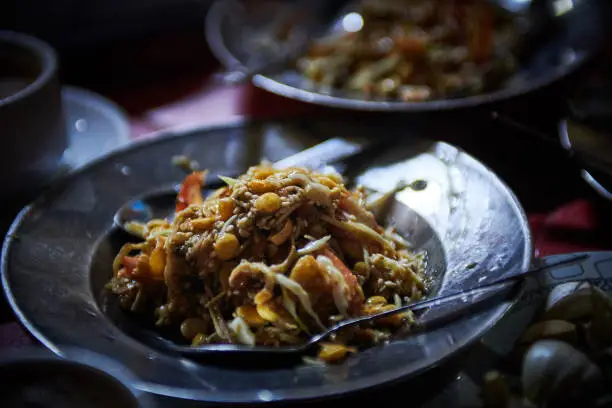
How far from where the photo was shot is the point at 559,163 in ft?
4.79

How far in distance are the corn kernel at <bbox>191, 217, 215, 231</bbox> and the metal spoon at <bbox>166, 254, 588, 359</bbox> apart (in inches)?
8.1

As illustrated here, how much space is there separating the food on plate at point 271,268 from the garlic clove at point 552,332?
17 centimetres

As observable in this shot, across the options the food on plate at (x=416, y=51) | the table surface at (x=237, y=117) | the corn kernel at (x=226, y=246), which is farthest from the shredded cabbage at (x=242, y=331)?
the food on plate at (x=416, y=51)

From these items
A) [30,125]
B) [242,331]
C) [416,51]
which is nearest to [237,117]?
[416,51]

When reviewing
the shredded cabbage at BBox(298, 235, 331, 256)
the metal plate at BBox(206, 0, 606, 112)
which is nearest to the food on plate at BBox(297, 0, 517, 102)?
the metal plate at BBox(206, 0, 606, 112)

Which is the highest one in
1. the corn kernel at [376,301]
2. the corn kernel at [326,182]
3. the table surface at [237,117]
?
the corn kernel at [326,182]

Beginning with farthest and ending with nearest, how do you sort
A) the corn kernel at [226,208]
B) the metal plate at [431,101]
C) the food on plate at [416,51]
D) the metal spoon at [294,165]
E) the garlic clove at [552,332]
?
the food on plate at [416,51]
the metal plate at [431,101]
the metal spoon at [294,165]
the corn kernel at [226,208]
the garlic clove at [552,332]

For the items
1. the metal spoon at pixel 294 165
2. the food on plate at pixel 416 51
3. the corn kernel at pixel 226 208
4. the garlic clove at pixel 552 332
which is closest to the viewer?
the garlic clove at pixel 552 332

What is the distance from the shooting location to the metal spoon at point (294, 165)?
3.97 feet

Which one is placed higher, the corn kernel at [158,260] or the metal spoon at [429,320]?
the metal spoon at [429,320]

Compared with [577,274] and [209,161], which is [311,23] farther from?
[577,274]

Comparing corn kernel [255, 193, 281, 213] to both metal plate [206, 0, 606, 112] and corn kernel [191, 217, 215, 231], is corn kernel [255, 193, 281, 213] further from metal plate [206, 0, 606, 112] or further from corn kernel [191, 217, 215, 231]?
metal plate [206, 0, 606, 112]

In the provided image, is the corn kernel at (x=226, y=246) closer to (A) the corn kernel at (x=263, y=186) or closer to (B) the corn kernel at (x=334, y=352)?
(A) the corn kernel at (x=263, y=186)

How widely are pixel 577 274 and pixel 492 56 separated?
37.0 inches
